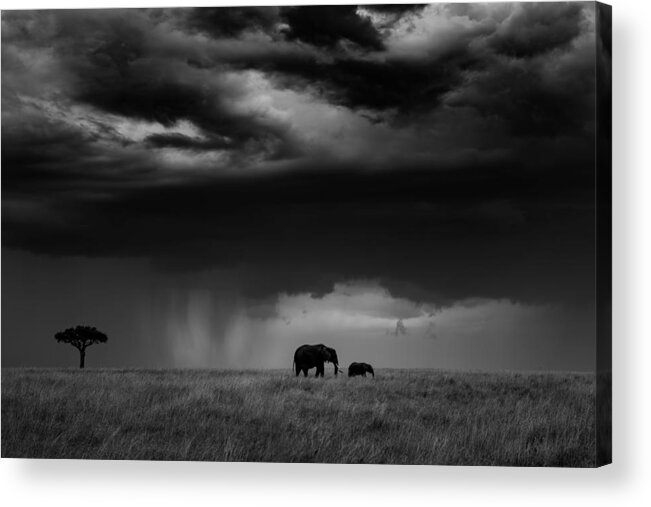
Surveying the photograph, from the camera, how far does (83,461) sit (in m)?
21.9

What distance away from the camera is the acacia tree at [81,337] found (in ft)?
70.8

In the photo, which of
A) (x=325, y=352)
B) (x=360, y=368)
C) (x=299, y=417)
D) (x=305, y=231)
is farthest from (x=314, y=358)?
(x=305, y=231)

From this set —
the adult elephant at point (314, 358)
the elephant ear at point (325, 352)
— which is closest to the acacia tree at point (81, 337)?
the adult elephant at point (314, 358)

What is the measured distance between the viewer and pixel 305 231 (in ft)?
70.8

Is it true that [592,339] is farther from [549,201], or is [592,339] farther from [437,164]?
[437,164]

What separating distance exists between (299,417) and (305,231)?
105 inches

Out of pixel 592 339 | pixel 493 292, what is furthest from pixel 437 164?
pixel 592 339

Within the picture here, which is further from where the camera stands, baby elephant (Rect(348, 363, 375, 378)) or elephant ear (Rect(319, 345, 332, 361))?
baby elephant (Rect(348, 363, 375, 378))

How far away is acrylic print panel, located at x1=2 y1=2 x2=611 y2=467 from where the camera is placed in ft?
68.0

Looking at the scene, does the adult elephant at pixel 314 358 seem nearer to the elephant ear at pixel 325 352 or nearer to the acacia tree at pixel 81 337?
the elephant ear at pixel 325 352

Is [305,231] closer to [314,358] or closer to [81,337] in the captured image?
[314,358]

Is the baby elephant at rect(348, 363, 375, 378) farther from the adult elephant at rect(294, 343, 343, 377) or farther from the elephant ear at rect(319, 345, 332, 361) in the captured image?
the elephant ear at rect(319, 345, 332, 361)

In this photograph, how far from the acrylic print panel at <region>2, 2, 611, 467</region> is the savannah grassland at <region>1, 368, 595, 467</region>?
0.11 ft

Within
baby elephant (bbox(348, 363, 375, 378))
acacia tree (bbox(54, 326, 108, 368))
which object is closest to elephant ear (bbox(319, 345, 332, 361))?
baby elephant (bbox(348, 363, 375, 378))
